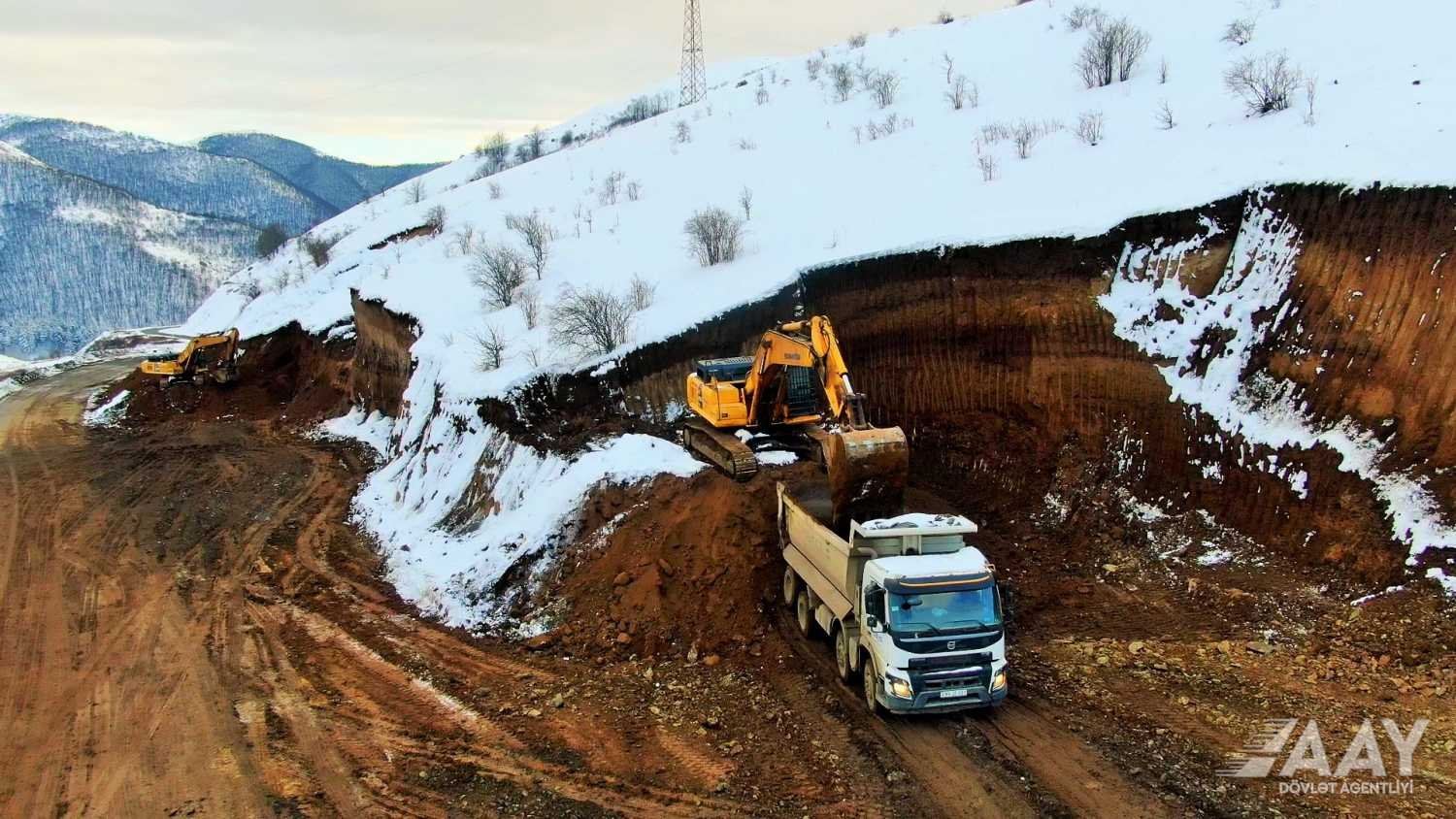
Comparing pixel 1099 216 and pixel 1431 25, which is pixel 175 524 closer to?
pixel 1099 216

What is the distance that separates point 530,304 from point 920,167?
1155cm

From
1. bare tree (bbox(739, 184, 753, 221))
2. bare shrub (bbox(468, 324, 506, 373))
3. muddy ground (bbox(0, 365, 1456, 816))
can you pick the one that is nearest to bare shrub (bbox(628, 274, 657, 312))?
bare shrub (bbox(468, 324, 506, 373))

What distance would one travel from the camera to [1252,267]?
50.3ft

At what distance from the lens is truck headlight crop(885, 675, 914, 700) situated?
1035cm

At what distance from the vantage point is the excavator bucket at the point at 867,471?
12.2m

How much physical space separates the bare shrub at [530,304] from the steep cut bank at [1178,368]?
12.7 feet

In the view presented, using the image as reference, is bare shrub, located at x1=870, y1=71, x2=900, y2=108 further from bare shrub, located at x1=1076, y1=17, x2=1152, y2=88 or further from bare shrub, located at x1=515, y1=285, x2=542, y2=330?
bare shrub, located at x1=515, y1=285, x2=542, y2=330

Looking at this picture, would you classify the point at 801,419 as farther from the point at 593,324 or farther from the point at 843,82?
the point at 843,82

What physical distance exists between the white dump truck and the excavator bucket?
95cm

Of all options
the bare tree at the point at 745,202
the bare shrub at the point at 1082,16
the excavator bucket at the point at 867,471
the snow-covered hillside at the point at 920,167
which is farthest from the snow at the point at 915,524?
the bare shrub at the point at 1082,16

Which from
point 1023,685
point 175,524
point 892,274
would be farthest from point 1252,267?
point 175,524

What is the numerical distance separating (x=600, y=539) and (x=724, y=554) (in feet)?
7.68

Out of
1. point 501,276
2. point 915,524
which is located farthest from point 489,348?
point 915,524

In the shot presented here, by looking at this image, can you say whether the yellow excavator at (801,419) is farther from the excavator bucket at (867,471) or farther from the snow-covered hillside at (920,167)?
the snow-covered hillside at (920,167)
